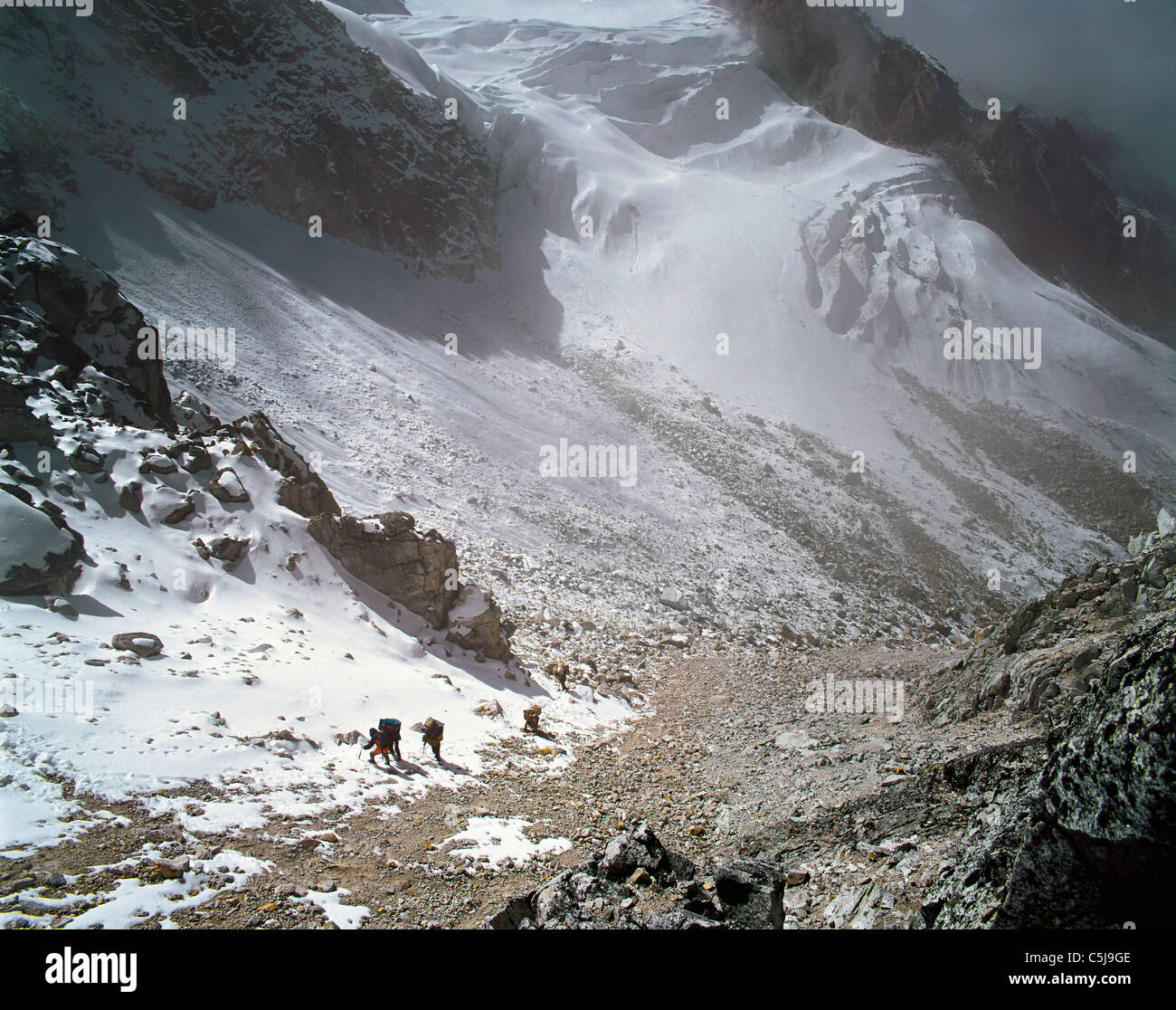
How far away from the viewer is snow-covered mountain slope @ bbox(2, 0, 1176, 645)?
24.0m

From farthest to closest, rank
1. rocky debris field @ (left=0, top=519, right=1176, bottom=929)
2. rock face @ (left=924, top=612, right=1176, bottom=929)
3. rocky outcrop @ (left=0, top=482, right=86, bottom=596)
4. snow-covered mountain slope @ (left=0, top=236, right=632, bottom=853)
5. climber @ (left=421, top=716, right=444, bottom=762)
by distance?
1. climber @ (left=421, top=716, right=444, bottom=762)
2. rocky outcrop @ (left=0, top=482, right=86, bottom=596)
3. snow-covered mountain slope @ (left=0, top=236, right=632, bottom=853)
4. rocky debris field @ (left=0, top=519, right=1176, bottom=929)
5. rock face @ (left=924, top=612, right=1176, bottom=929)

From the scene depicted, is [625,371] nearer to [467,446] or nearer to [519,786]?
[467,446]

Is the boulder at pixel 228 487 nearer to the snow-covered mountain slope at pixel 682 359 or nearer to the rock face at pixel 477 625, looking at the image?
the rock face at pixel 477 625

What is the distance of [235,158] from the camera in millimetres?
38188

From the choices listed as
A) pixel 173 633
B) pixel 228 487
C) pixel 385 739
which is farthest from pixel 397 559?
pixel 385 739

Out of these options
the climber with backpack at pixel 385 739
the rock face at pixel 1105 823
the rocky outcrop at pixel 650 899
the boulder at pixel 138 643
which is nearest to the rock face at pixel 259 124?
the boulder at pixel 138 643

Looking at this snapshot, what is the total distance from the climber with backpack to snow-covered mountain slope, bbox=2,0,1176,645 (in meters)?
9.87

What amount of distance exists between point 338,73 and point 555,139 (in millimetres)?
17849

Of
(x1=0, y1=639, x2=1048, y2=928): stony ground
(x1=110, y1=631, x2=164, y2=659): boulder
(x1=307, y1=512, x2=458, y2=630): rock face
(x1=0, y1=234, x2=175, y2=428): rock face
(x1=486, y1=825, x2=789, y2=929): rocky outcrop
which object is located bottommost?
(x1=0, y1=639, x2=1048, y2=928): stony ground

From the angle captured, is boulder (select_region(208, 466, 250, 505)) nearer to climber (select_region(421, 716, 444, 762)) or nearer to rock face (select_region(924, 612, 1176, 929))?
climber (select_region(421, 716, 444, 762))

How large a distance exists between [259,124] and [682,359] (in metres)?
31.5

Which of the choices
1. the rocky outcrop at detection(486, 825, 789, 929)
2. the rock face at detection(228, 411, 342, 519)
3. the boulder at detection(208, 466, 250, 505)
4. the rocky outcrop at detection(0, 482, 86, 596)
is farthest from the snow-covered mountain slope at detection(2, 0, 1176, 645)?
the rocky outcrop at detection(486, 825, 789, 929)
